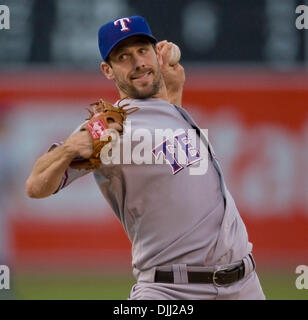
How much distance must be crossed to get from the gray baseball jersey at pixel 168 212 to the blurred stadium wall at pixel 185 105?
3.38 meters

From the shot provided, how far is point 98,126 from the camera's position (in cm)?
301

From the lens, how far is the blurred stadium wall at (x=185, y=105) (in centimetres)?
658

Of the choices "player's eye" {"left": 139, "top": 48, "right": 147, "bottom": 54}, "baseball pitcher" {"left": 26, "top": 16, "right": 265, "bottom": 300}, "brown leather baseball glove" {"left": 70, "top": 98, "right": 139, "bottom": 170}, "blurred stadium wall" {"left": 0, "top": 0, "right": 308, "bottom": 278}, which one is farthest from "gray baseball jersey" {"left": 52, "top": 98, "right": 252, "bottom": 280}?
"blurred stadium wall" {"left": 0, "top": 0, "right": 308, "bottom": 278}

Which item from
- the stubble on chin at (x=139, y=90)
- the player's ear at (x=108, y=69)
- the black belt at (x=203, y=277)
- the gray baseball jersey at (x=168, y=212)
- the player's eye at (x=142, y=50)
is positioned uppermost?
the player's eye at (x=142, y=50)

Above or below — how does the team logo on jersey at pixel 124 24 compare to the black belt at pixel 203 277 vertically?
above

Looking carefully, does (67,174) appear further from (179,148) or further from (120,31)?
(120,31)

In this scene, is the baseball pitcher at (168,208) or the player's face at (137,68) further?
the player's face at (137,68)

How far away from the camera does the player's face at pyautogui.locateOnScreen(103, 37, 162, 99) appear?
3.38 metres

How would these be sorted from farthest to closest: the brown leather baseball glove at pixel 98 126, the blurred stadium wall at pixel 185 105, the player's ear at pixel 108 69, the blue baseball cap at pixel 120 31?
the blurred stadium wall at pixel 185 105 < the player's ear at pixel 108 69 < the blue baseball cap at pixel 120 31 < the brown leather baseball glove at pixel 98 126

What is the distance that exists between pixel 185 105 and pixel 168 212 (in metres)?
3.64

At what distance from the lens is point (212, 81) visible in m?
6.88

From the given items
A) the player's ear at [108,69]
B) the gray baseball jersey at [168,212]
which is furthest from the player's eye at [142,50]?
the gray baseball jersey at [168,212]

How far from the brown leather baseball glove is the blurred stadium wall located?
3.49 metres

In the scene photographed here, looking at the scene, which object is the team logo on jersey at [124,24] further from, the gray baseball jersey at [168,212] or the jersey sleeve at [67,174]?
the jersey sleeve at [67,174]
